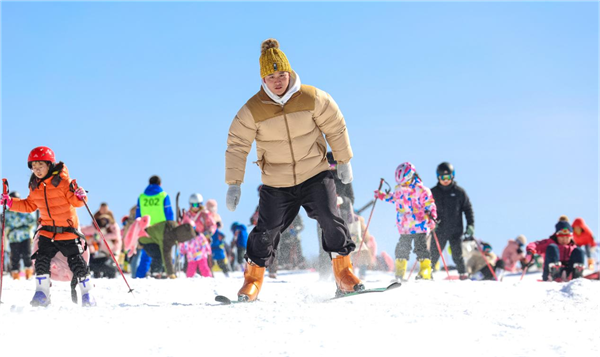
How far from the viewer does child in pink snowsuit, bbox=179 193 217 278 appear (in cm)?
1257

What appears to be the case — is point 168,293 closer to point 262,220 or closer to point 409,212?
point 262,220

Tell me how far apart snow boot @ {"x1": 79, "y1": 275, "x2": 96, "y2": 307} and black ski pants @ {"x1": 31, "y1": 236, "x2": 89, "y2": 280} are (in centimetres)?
5

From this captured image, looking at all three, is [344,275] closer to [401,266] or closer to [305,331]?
[305,331]

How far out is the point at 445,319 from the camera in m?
4.28

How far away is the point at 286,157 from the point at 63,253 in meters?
2.38

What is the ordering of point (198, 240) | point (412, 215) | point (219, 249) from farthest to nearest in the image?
1. point (219, 249)
2. point (198, 240)
3. point (412, 215)

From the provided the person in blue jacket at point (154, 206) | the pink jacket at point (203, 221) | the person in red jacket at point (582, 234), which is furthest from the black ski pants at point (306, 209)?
the person in red jacket at point (582, 234)

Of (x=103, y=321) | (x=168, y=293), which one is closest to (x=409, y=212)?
(x=168, y=293)

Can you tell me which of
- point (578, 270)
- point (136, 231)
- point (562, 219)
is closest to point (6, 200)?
point (136, 231)

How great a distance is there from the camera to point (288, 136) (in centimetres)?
577

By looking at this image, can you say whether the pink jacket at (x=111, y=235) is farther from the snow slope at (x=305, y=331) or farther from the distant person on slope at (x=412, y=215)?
the snow slope at (x=305, y=331)

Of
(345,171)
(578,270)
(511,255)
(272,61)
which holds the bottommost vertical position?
(511,255)

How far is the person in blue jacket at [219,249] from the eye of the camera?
14.4 m

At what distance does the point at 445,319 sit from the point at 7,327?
2.71m
